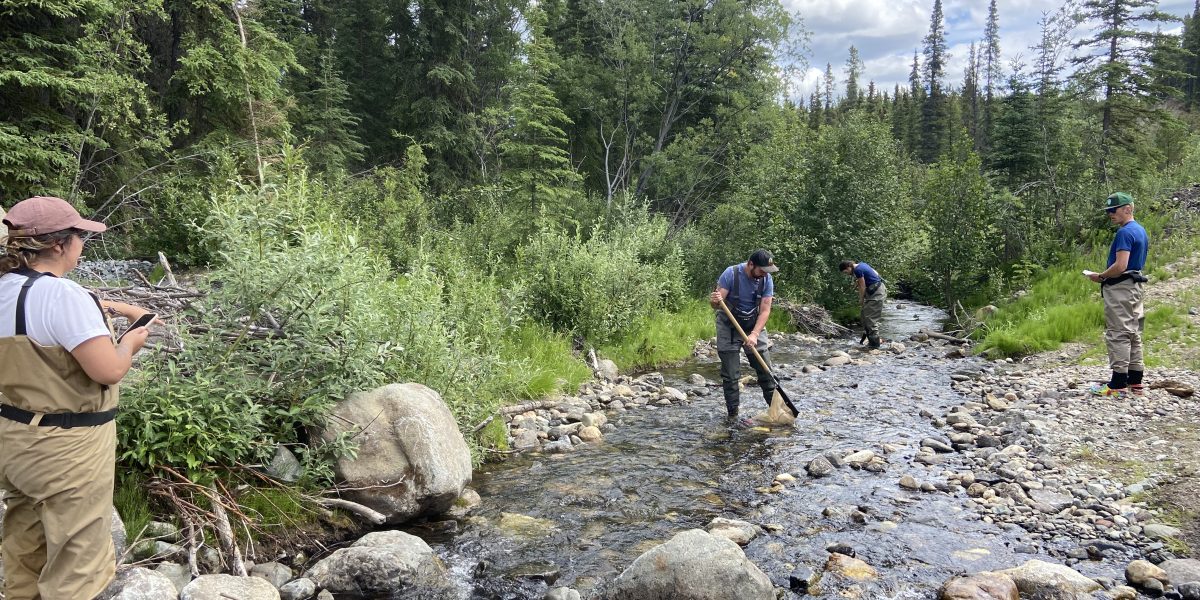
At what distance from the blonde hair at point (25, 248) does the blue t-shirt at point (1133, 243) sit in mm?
10692

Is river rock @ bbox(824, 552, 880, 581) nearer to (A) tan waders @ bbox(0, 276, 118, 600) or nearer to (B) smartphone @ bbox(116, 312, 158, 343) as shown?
(A) tan waders @ bbox(0, 276, 118, 600)

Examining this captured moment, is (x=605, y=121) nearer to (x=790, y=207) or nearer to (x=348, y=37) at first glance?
(x=790, y=207)

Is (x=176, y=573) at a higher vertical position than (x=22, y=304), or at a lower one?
lower

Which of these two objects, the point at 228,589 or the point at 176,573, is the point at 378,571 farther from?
the point at 176,573

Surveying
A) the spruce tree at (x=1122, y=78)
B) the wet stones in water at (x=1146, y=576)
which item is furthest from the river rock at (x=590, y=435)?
the spruce tree at (x=1122, y=78)

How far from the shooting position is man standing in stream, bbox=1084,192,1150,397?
27.2 feet

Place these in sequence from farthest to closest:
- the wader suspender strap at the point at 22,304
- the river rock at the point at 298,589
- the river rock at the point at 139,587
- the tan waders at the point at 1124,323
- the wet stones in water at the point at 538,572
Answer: the tan waders at the point at 1124,323
the wet stones in water at the point at 538,572
the river rock at the point at 298,589
the river rock at the point at 139,587
the wader suspender strap at the point at 22,304

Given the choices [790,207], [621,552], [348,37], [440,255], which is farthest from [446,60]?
[621,552]

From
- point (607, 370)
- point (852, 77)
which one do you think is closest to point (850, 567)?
point (607, 370)

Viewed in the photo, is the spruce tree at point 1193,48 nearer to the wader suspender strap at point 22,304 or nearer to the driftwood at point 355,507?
the driftwood at point 355,507

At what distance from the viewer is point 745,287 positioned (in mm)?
9258

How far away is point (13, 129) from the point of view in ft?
39.6

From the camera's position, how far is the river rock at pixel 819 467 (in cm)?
721

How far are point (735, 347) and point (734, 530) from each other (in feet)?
12.8
